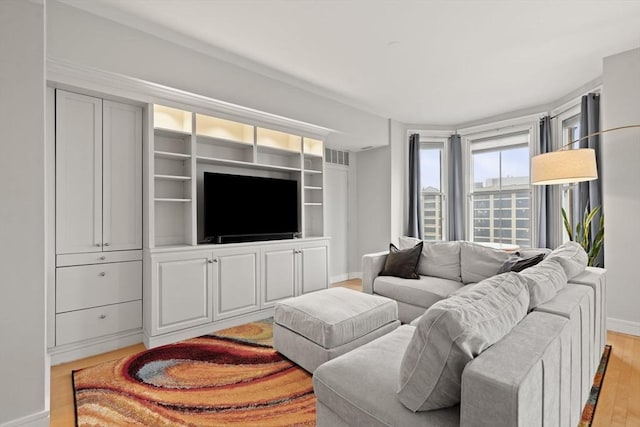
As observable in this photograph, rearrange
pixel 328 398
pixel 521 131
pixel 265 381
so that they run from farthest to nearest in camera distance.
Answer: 1. pixel 521 131
2. pixel 265 381
3. pixel 328 398

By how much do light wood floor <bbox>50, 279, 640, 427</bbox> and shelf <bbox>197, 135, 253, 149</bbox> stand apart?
212 cm

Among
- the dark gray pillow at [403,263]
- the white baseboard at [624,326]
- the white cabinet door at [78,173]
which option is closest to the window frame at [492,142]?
Answer: the white baseboard at [624,326]

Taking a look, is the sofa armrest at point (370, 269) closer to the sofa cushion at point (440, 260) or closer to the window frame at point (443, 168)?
the sofa cushion at point (440, 260)

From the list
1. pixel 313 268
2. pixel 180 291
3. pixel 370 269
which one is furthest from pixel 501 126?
pixel 180 291

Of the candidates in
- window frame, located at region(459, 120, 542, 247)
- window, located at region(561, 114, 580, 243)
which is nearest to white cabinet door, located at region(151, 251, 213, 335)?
window frame, located at region(459, 120, 542, 247)

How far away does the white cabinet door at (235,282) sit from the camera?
3.20 m

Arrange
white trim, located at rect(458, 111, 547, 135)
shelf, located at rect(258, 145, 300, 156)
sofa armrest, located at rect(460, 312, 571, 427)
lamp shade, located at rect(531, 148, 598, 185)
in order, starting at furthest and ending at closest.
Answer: white trim, located at rect(458, 111, 547, 135)
shelf, located at rect(258, 145, 300, 156)
lamp shade, located at rect(531, 148, 598, 185)
sofa armrest, located at rect(460, 312, 571, 427)

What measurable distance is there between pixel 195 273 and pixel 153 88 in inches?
68.7

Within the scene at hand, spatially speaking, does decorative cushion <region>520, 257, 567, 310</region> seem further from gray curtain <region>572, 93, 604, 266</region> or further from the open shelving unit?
the open shelving unit

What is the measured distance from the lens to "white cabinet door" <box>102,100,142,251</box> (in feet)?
9.06

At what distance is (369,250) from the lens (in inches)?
217

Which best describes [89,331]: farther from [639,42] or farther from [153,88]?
[639,42]

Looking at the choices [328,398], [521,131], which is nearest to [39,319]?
[328,398]

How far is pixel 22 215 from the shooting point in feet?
5.72
